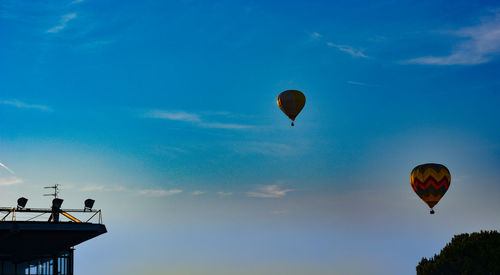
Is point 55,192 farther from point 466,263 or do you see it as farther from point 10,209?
point 466,263

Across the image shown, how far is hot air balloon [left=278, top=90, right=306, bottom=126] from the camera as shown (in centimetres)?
8525

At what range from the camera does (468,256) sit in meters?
73.8

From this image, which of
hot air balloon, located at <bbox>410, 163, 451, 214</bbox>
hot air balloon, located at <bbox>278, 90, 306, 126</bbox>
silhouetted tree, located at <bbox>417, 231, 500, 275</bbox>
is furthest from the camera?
hot air balloon, located at <bbox>410, 163, 451, 214</bbox>

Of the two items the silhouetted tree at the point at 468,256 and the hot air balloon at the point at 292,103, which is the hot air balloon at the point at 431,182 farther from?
the hot air balloon at the point at 292,103

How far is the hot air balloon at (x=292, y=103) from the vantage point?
8525 cm

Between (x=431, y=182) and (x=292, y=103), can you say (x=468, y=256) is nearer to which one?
(x=431, y=182)

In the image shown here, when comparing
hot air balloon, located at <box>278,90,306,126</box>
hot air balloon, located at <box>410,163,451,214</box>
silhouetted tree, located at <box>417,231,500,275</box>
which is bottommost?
silhouetted tree, located at <box>417,231,500,275</box>

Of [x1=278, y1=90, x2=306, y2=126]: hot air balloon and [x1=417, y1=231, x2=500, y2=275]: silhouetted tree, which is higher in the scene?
[x1=278, y1=90, x2=306, y2=126]: hot air balloon

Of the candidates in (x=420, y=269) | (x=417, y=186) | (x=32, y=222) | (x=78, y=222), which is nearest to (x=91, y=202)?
(x=78, y=222)

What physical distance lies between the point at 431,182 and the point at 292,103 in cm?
2022

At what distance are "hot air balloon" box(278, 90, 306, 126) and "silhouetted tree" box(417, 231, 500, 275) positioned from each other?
78.2 feet

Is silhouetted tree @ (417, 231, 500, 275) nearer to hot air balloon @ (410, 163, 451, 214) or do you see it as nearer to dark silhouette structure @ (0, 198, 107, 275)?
hot air balloon @ (410, 163, 451, 214)

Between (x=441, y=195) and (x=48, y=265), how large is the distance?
49.7 meters

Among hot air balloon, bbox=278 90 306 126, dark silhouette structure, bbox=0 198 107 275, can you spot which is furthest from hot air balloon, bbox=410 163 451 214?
dark silhouette structure, bbox=0 198 107 275
